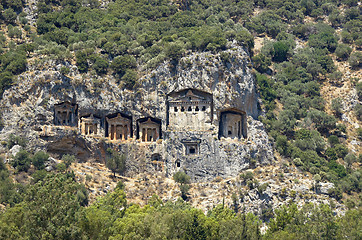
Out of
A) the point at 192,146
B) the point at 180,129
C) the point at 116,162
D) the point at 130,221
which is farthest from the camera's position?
the point at 180,129

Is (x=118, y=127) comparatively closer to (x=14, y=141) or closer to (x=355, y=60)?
(x=14, y=141)

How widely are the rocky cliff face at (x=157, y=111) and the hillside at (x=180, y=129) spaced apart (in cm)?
16

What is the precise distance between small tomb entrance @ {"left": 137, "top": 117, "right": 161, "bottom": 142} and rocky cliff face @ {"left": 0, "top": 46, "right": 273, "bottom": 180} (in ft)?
1.21

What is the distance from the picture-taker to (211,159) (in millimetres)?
94375

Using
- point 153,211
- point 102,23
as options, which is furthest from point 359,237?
point 102,23

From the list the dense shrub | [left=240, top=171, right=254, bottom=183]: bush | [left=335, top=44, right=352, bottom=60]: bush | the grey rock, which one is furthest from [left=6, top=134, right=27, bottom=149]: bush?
[left=335, top=44, right=352, bottom=60]: bush

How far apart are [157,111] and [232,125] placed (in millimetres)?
11510

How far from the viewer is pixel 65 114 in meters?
98.1

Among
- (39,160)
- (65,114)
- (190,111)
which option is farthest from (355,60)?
(39,160)

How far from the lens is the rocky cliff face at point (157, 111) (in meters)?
94.2

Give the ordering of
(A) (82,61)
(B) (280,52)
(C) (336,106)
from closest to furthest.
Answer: (A) (82,61), (C) (336,106), (B) (280,52)

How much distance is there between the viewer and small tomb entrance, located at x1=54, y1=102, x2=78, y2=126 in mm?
97062

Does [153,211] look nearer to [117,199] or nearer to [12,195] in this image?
[117,199]

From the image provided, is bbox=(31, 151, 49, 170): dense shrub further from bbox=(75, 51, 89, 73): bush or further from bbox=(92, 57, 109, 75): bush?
bbox=(92, 57, 109, 75): bush
